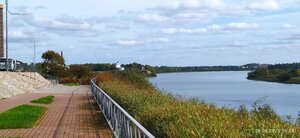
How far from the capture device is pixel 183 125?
6.70 meters

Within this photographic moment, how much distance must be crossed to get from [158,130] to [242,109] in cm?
348

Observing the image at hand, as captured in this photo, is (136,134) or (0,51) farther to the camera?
(0,51)

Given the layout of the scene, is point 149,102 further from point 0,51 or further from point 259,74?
point 259,74

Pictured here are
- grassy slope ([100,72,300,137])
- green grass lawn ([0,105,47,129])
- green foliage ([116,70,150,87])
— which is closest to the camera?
grassy slope ([100,72,300,137])

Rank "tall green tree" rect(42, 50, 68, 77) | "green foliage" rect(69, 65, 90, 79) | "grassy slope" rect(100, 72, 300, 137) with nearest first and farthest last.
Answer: "grassy slope" rect(100, 72, 300, 137) → "green foliage" rect(69, 65, 90, 79) → "tall green tree" rect(42, 50, 68, 77)

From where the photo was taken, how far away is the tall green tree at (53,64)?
74.6 meters

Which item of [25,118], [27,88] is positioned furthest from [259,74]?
[25,118]

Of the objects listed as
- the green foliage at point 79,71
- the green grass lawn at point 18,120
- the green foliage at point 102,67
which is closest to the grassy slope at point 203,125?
the green grass lawn at point 18,120

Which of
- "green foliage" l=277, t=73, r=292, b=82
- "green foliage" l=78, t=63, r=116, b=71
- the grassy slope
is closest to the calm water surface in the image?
the grassy slope

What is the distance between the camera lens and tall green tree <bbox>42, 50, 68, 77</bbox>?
2938 inches

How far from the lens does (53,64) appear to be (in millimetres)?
77562

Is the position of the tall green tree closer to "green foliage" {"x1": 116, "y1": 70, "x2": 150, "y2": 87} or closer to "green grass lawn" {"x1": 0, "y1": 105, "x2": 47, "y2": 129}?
"green foliage" {"x1": 116, "y1": 70, "x2": 150, "y2": 87}

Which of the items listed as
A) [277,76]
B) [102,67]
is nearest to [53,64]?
[102,67]

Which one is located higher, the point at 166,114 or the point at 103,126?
the point at 166,114
